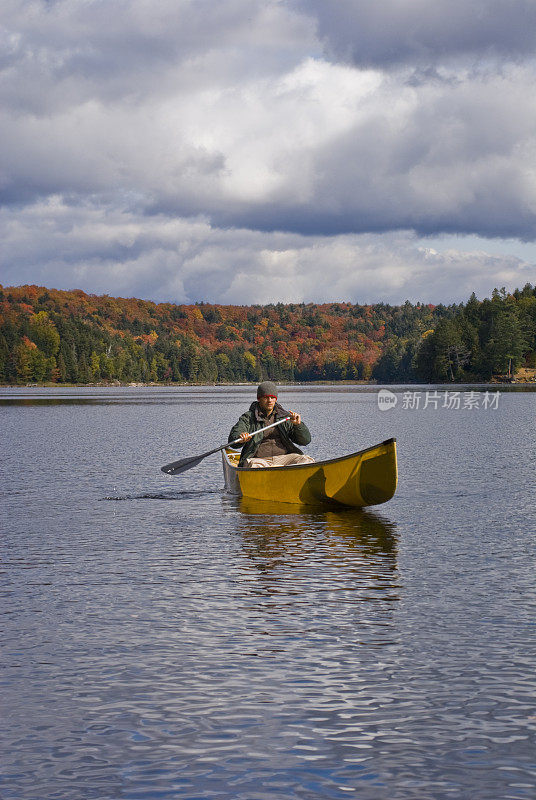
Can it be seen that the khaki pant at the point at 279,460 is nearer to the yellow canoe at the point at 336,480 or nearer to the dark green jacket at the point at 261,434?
the dark green jacket at the point at 261,434

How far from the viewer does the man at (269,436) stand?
22797mm

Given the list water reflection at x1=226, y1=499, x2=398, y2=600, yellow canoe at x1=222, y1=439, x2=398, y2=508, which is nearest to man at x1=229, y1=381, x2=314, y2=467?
yellow canoe at x1=222, y1=439, x2=398, y2=508

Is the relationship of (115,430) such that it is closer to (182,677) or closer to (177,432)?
(177,432)

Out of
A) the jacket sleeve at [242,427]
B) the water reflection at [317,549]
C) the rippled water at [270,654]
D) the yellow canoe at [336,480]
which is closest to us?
the rippled water at [270,654]

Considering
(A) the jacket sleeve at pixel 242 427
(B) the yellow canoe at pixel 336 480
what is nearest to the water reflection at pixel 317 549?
(B) the yellow canoe at pixel 336 480

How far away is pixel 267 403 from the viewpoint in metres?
22.8

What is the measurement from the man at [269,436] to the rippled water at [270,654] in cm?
147

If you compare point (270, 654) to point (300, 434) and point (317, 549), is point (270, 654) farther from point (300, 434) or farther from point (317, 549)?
point (300, 434)

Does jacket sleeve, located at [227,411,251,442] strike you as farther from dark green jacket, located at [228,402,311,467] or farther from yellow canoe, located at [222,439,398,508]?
yellow canoe, located at [222,439,398,508]

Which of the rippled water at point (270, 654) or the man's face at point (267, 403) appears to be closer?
the rippled water at point (270, 654)

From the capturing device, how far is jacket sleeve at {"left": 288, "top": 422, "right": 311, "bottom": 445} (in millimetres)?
22750

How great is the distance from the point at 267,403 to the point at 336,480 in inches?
105

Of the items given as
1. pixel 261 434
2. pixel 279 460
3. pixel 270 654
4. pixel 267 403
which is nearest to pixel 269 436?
pixel 261 434

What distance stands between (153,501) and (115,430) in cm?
3490
